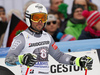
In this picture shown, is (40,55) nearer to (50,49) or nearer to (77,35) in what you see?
(50,49)

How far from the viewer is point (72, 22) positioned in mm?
5844

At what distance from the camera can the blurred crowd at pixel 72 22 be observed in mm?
5160

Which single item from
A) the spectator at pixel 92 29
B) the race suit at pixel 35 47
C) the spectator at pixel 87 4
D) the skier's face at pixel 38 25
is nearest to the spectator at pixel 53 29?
the spectator at pixel 92 29

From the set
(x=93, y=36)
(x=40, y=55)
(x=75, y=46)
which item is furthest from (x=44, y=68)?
(x=93, y=36)

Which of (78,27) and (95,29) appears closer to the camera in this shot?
(95,29)

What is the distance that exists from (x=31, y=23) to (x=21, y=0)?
3.72 metres

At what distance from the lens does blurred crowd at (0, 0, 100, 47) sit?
16.9 feet

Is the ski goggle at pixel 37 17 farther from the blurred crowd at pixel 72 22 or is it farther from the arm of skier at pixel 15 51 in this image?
the blurred crowd at pixel 72 22

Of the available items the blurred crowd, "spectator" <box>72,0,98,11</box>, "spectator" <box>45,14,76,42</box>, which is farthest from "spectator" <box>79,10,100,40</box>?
"spectator" <box>72,0,98,11</box>

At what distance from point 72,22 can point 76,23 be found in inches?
3.9

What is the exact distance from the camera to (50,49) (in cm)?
388

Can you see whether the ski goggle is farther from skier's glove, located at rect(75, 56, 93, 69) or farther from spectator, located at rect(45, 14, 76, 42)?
spectator, located at rect(45, 14, 76, 42)

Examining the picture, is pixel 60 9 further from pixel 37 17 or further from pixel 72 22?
pixel 37 17

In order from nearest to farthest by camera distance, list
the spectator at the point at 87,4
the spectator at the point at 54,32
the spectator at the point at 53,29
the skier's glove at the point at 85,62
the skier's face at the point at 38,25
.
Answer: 1. the skier's glove at the point at 85,62
2. the skier's face at the point at 38,25
3. the spectator at the point at 54,32
4. the spectator at the point at 53,29
5. the spectator at the point at 87,4
